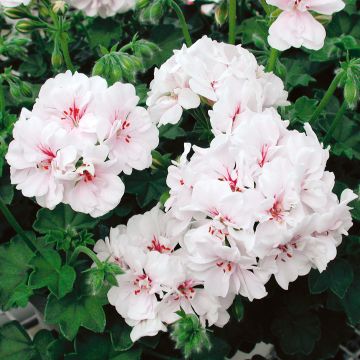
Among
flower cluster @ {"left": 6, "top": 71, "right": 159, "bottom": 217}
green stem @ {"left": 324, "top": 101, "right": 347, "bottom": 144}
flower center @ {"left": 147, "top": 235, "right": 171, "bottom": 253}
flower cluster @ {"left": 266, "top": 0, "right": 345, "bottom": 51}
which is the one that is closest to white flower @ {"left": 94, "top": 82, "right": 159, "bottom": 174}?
flower cluster @ {"left": 6, "top": 71, "right": 159, "bottom": 217}

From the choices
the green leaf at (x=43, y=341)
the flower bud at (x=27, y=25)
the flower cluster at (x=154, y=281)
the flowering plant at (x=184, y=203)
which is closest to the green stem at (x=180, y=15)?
the flowering plant at (x=184, y=203)

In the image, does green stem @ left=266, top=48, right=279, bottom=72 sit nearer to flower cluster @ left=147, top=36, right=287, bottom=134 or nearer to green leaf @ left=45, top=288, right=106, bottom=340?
flower cluster @ left=147, top=36, right=287, bottom=134

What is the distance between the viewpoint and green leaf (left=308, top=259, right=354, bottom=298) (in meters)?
1.04

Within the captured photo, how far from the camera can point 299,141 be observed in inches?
33.7

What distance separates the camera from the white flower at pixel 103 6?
1.30 m

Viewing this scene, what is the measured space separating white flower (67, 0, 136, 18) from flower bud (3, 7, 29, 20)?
0.13 m

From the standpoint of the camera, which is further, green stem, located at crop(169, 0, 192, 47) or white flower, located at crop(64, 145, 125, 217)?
green stem, located at crop(169, 0, 192, 47)

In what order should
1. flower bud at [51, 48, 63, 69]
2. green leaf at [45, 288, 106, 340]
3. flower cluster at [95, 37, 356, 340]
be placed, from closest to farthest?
flower cluster at [95, 37, 356, 340] < green leaf at [45, 288, 106, 340] < flower bud at [51, 48, 63, 69]

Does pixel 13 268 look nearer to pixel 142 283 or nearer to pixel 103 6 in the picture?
pixel 142 283

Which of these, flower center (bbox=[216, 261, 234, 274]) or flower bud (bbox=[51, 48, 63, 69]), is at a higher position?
flower bud (bbox=[51, 48, 63, 69])

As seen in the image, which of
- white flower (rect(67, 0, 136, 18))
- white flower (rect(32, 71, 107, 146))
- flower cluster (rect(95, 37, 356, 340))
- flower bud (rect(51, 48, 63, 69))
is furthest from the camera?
white flower (rect(67, 0, 136, 18))

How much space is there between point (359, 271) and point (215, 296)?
0.33 metres

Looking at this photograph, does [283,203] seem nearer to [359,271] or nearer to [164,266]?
[164,266]

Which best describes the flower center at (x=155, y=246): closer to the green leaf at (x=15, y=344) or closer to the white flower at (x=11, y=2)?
the green leaf at (x=15, y=344)
